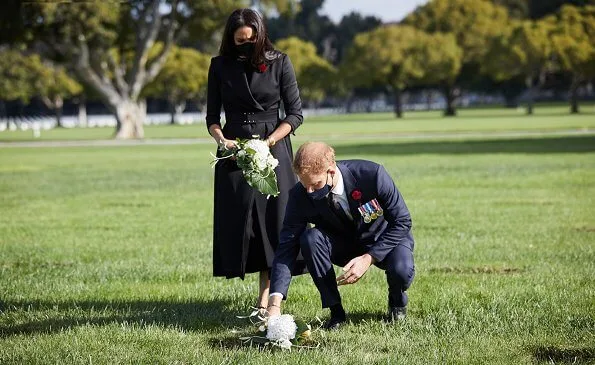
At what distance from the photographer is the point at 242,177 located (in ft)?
20.6

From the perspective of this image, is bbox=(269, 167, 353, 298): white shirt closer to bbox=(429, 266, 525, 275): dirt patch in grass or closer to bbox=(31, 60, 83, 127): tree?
bbox=(429, 266, 525, 275): dirt patch in grass

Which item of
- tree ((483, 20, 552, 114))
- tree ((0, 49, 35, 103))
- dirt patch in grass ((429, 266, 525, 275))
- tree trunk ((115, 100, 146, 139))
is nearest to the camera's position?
dirt patch in grass ((429, 266, 525, 275))

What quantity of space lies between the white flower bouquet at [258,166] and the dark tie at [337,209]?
1.16ft

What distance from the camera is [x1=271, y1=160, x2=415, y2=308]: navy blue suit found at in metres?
5.66

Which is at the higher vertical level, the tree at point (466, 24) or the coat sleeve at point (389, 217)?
the tree at point (466, 24)

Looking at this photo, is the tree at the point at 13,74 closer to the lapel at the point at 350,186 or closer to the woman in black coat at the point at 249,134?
the woman in black coat at the point at 249,134

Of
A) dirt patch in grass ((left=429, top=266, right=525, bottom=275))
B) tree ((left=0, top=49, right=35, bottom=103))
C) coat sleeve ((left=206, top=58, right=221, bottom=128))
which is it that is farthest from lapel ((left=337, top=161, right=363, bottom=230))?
tree ((left=0, top=49, right=35, bottom=103))

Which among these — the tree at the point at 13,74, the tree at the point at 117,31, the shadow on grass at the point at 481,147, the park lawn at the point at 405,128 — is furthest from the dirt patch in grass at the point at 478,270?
the tree at the point at 13,74

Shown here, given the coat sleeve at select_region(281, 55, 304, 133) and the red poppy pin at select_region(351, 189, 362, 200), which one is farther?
the coat sleeve at select_region(281, 55, 304, 133)

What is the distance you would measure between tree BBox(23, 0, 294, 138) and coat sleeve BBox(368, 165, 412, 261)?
37.3 m

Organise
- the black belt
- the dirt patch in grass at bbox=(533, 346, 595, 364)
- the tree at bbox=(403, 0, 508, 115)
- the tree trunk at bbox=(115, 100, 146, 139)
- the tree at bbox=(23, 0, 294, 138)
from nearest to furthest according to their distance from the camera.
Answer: the dirt patch in grass at bbox=(533, 346, 595, 364)
the black belt
the tree at bbox=(23, 0, 294, 138)
the tree trunk at bbox=(115, 100, 146, 139)
the tree at bbox=(403, 0, 508, 115)

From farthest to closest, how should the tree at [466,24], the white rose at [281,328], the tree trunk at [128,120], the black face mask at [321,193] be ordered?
the tree at [466,24], the tree trunk at [128,120], the black face mask at [321,193], the white rose at [281,328]

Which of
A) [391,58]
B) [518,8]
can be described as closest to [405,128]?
[391,58]

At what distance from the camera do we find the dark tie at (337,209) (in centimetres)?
566
